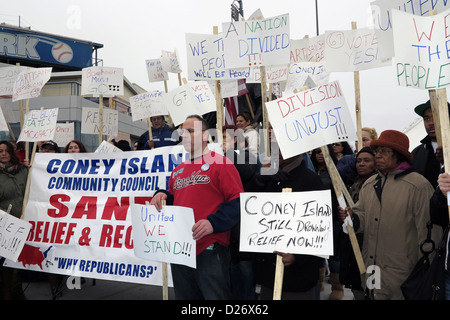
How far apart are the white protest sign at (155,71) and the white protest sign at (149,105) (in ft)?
3.05

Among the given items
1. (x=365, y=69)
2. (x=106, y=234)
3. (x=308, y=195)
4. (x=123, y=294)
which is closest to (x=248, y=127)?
(x=365, y=69)

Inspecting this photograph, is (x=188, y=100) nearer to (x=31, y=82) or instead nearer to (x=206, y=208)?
(x=31, y=82)

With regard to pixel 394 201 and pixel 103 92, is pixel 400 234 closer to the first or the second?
pixel 394 201

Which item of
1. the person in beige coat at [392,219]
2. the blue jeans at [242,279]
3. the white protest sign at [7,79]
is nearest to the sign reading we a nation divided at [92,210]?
the blue jeans at [242,279]

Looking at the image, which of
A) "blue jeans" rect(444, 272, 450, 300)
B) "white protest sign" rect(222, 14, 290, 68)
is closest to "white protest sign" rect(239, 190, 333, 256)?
"blue jeans" rect(444, 272, 450, 300)

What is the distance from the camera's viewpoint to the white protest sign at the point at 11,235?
12.9 feet

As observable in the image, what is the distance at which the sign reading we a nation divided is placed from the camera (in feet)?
13.7

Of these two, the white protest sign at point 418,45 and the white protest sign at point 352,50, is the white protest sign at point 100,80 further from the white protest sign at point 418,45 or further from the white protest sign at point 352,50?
the white protest sign at point 418,45

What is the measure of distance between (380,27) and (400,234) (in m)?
2.15

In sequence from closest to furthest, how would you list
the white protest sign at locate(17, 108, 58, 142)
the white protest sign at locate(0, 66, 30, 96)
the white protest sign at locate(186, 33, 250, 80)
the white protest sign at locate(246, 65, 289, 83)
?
the white protest sign at locate(186, 33, 250, 80), the white protest sign at locate(17, 108, 58, 142), the white protest sign at locate(246, 65, 289, 83), the white protest sign at locate(0, 66, 30, 96)

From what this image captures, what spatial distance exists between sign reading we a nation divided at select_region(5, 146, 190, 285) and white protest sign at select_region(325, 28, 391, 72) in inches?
100

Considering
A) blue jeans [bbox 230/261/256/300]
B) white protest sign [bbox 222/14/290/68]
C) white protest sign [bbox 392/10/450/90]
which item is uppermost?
white protest sign [bbox 222/14/290/68]

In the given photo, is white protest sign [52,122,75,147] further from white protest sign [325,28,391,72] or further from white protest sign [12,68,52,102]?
white protest sign [325,28,391,72]

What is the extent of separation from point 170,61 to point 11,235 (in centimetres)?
450
